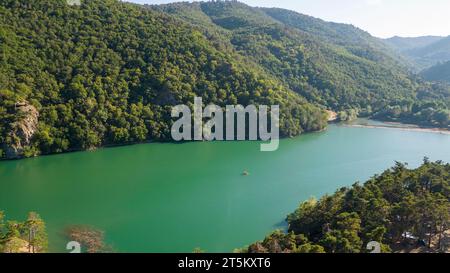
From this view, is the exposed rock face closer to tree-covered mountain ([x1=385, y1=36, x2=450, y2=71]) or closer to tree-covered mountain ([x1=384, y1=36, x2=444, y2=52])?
tree-covered mountain ([x1=385, y1=36, x2=450, y2=71])

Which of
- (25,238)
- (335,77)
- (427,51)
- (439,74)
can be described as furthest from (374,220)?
(427,51)

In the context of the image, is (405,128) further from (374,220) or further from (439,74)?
(439,74)

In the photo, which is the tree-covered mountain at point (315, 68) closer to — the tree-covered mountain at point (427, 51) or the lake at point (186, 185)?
the lake at point (186, 185)
